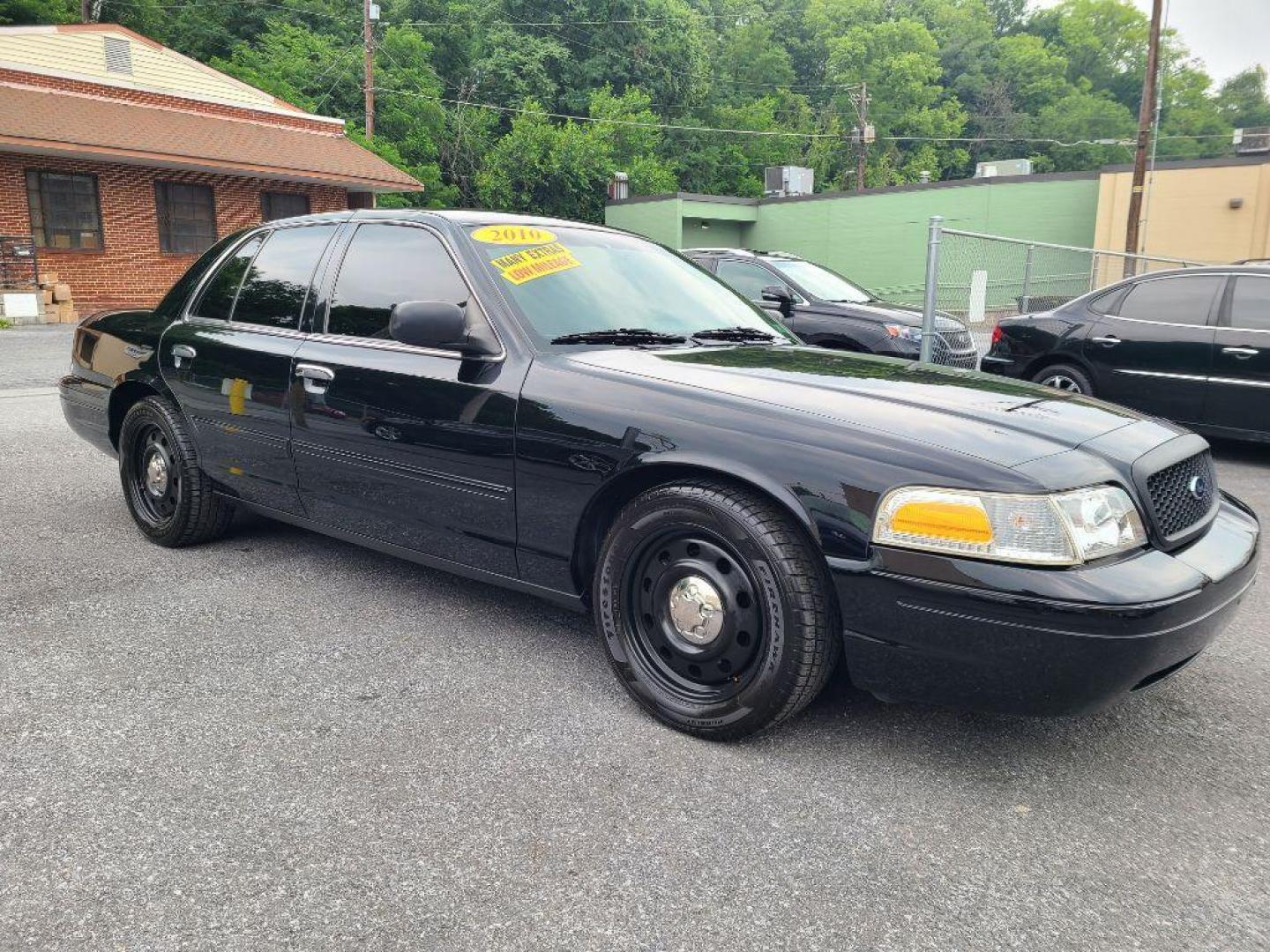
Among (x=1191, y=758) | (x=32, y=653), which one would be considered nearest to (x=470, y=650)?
(x=32, y=653)

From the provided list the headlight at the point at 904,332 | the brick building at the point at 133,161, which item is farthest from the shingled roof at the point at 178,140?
the headlight at the point at 904,332

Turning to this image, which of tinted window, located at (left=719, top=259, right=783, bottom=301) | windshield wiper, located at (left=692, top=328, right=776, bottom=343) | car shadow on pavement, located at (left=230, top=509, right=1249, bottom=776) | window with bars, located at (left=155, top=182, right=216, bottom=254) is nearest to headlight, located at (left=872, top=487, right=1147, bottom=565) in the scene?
car shadow on pavement, located at (left=230, top=509, right=1249, bottom=776)

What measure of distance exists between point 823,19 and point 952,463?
76.2 m

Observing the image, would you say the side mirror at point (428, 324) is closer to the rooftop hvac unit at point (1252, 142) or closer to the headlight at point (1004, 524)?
the headlight at point (1004, 524)

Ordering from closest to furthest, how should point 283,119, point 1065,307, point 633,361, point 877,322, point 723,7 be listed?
point 633,361 → point 1065,307 → point 877,322 → point 283,119 → point 723,7

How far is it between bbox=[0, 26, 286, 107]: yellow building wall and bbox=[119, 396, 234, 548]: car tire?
2112cm

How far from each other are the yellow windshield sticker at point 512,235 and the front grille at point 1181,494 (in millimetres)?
2184

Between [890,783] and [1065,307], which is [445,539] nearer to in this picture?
[890,783]

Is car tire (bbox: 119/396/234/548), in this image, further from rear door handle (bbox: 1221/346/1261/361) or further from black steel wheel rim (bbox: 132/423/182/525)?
rear door handle (bbox: 1221/346/1261/361)

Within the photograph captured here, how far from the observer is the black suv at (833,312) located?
28.9 ft

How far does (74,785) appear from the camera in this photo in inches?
97.1

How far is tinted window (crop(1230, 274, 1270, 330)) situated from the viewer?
22.7ft

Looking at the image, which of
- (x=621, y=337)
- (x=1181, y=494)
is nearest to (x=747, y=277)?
(x=621, y=337)

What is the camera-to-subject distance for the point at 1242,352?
688 cm
